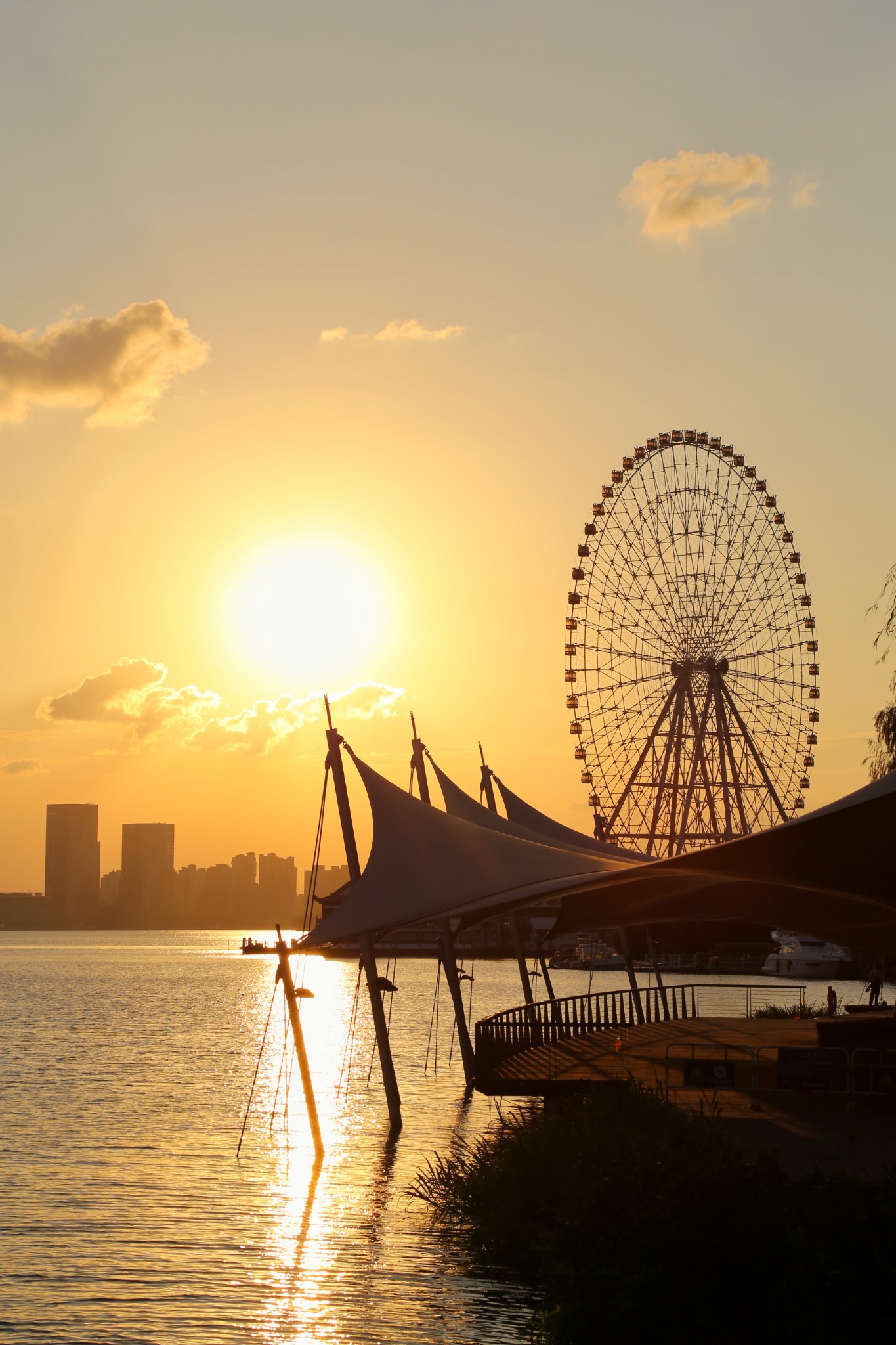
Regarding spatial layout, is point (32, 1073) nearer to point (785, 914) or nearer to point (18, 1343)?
point (785, 914)

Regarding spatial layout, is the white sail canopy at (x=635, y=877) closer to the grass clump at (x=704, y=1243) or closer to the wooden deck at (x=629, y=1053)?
the wooden deck at (x=629, y=1053)

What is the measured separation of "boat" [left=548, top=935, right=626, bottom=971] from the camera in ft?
362

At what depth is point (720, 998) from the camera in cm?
7338

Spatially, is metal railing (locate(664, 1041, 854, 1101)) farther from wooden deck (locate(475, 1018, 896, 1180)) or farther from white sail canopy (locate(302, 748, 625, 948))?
white sail canopy (locate(302, 748, 625, 948))

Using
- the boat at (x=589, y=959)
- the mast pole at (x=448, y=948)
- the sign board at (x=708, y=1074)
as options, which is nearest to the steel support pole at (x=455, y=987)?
the mast pole at (x=448, y=948)

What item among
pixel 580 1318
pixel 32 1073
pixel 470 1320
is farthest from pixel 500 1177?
pixel 32 1073

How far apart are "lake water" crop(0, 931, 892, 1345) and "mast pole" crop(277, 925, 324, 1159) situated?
1.55 feet

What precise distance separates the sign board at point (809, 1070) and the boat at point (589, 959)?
286 feet

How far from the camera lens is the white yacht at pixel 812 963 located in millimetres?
88438

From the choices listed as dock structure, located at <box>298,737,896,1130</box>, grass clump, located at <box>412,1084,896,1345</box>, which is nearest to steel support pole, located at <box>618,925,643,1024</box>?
dock structure, located at <box>298,737,896,1130</box>

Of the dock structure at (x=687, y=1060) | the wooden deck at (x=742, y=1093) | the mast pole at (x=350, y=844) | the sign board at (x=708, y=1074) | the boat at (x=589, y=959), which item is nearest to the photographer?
the wooden deck at (x=742, y=1093)

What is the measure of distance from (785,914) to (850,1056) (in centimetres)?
551

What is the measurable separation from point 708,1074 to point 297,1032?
6089mm

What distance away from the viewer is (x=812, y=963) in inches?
3492
